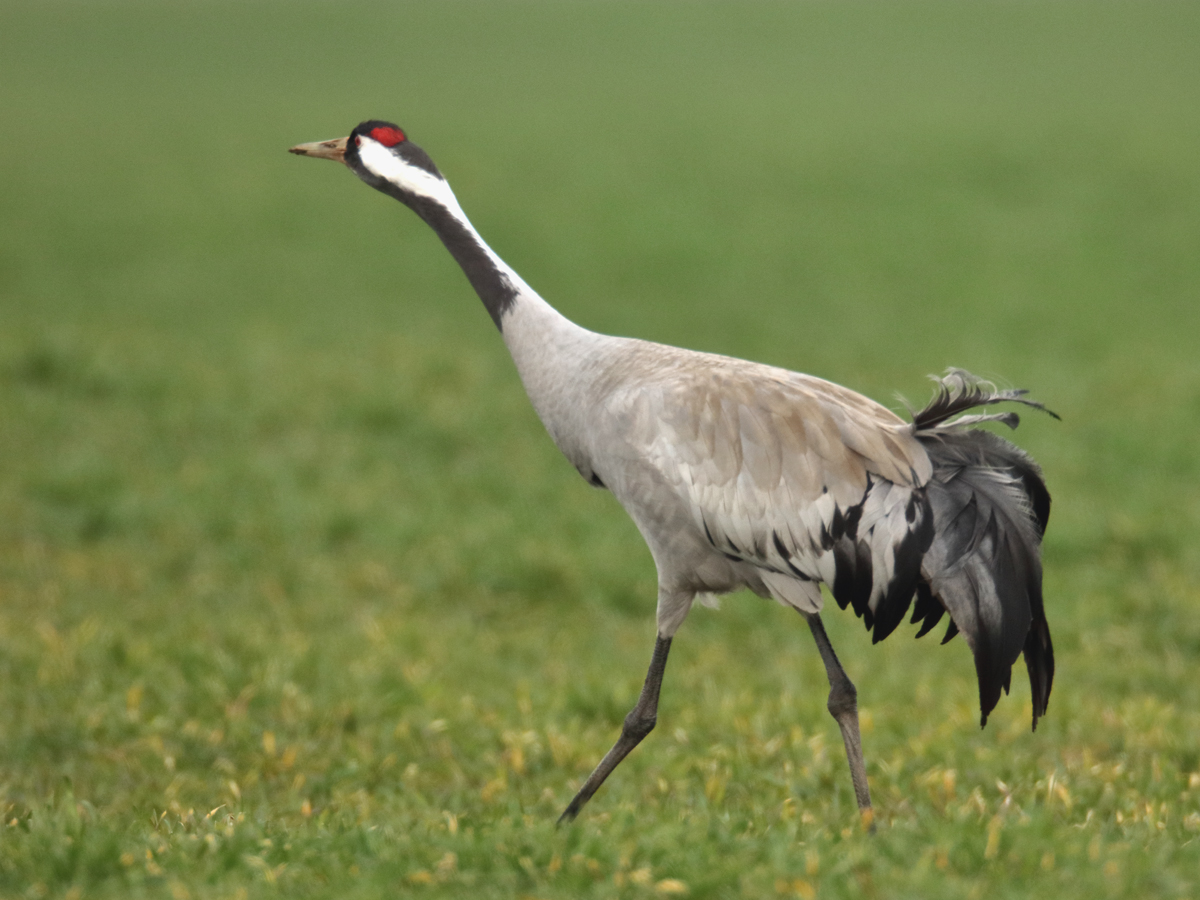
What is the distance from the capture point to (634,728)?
4785 mm

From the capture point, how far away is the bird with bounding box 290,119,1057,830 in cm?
425

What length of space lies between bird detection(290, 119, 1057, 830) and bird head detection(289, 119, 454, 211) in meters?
0.92

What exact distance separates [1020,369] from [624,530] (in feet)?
19.2

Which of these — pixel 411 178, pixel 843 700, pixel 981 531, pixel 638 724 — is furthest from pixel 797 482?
pixel 411 178

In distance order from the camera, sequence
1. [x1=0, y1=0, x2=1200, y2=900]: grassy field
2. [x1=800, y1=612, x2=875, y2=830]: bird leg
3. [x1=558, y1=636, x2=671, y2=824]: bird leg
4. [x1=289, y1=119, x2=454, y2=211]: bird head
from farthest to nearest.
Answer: [x1=289, y1=119, x2=454, y2=211]: bird head, [x1=558, y1=636, x2=671, y2=824]: bird leg, [x1=800, y1=612, x2=875, y2=830]: bird leg, [x1=0, y1=0, x2=1200, y2=900]: grassy field

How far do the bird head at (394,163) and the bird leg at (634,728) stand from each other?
180 centimetres

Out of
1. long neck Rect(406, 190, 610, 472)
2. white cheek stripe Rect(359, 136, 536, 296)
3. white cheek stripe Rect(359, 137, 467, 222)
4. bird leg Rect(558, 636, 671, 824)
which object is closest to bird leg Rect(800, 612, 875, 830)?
bird leg Rect(558, 636, 671, 824)

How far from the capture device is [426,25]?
43.1 m

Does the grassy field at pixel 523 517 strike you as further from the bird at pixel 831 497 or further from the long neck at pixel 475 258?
the long neck at pixel 475 258

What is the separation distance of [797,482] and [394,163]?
1.87m

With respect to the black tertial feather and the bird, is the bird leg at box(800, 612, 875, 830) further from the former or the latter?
the black tertial feather

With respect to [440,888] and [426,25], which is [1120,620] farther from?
[426,25]

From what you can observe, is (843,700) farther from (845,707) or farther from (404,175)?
(404,175)

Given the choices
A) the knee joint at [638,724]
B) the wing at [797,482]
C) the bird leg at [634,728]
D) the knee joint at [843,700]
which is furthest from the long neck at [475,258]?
the knee joint at [843,700]
